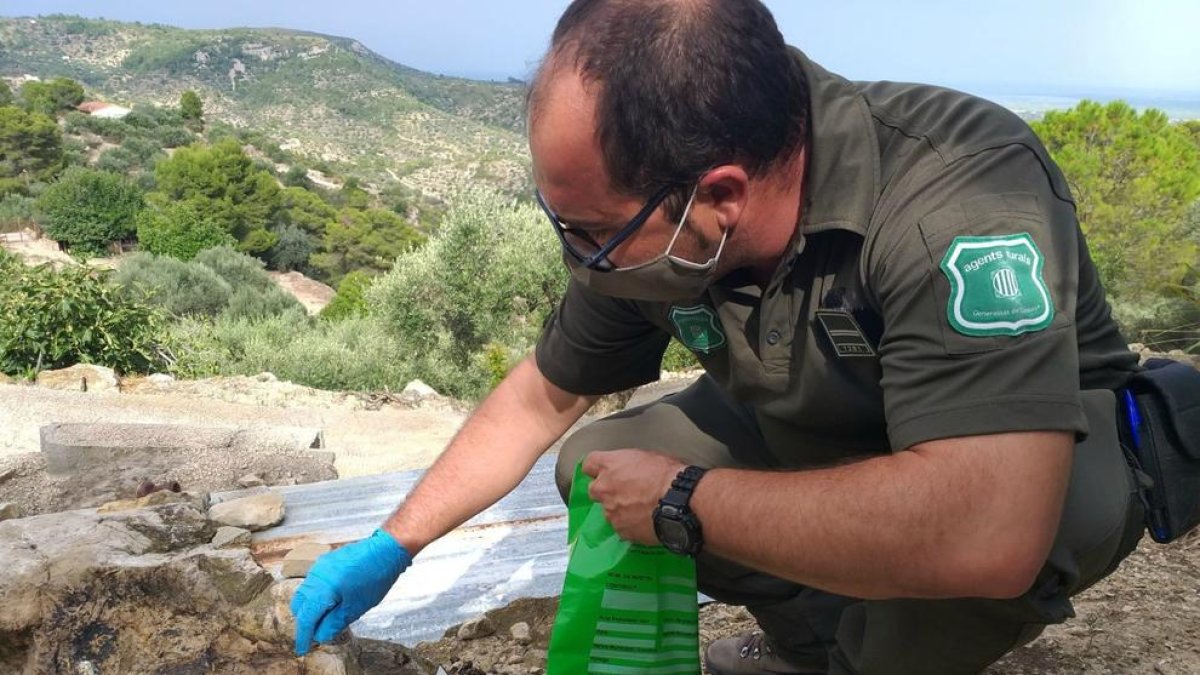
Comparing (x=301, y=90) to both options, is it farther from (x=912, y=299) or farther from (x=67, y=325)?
(x=912, y=299)

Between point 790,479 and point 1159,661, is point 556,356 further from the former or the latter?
point 1159,661

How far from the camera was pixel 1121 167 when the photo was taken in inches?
605

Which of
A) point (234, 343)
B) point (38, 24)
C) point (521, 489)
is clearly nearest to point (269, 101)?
point (38, 24)

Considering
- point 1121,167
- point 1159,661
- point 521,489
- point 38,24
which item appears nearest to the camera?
point 1159,661

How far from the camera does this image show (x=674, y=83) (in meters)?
1.46

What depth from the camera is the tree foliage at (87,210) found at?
29.6 metres

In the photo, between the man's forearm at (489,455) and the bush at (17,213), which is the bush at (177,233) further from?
the man's forearm at (489,455)

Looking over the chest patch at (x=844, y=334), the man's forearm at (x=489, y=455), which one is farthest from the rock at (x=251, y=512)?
the chest patch at (x=844, y=334)

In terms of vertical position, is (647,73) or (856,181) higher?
(647,73)

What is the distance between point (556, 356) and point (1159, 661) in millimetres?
1506

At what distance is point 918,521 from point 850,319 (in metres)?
0.36

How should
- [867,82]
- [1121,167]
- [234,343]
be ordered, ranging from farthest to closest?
[1121,167], [234,343], [867,82]

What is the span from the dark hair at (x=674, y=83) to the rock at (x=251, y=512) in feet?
7.06

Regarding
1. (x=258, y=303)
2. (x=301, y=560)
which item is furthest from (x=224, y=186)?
(x=301, y=560)
